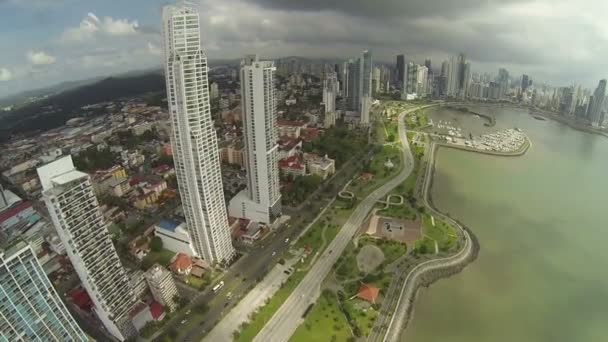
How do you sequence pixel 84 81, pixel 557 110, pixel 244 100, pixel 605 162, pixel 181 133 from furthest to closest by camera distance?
pixel 84 81 → pixel 557 110 → pixel 605 162 → pixel 244 100 → pixel 181 133

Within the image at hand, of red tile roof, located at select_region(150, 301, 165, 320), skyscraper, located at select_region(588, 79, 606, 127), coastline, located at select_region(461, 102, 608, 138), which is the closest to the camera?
red tile roof, located at select_region(150, 301, 165, 320)

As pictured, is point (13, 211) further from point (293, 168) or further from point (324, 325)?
point (324, 325)

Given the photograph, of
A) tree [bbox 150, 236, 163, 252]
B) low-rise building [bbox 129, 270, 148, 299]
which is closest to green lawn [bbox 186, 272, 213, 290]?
low-rise building [bbox 129, 270, 148, 299]

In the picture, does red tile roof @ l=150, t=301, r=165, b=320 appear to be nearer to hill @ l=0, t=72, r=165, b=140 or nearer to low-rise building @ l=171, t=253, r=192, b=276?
low-rise building @ l=171, t=253, r=192, b=276

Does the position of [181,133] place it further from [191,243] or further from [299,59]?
Result: [299,59]

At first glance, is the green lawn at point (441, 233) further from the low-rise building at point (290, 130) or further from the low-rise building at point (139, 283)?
the low-rise building at point (290, 130)

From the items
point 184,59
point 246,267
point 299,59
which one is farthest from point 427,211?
point 299,59

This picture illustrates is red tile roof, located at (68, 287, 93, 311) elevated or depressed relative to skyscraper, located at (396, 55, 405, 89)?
depressed
